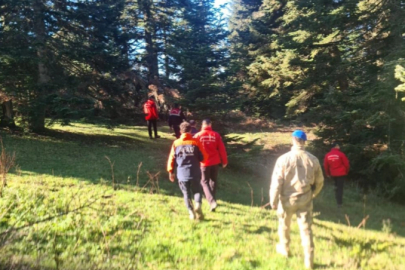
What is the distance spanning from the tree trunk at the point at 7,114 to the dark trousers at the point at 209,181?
11706 mm

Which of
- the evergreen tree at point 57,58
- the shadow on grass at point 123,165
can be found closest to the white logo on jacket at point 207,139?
the shadow on grass at point 123,165

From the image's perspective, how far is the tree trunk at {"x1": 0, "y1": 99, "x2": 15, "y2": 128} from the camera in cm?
1527

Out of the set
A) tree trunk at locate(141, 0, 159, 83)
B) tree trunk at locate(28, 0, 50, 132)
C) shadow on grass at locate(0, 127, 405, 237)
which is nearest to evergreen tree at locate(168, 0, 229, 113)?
shadow on grass at locate(0, 127, 405, 237)

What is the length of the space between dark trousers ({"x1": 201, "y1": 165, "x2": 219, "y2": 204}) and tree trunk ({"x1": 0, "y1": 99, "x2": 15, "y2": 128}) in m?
11.7

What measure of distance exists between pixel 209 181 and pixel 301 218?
3.36 meters

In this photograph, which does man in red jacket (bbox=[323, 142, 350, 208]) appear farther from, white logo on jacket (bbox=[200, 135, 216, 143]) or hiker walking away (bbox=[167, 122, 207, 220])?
hiker walking away (bbox=[167, 122, 207, 220])

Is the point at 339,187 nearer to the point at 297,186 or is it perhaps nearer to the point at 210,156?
the point at 210,156

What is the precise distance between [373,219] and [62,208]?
26.1 feet

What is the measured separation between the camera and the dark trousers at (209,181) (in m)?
7.35

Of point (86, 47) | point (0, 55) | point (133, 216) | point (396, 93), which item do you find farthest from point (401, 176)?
point (0, 55)

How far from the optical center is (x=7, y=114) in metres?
15.7

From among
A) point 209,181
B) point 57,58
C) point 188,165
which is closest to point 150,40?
point 57,58

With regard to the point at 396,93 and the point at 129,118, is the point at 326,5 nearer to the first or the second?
the point at 396,93

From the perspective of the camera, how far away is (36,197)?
641cm
